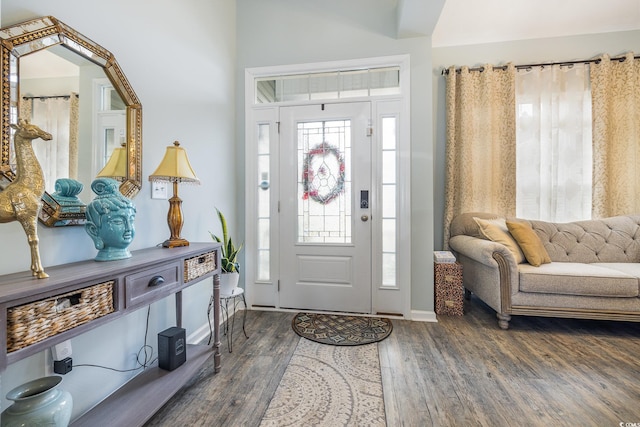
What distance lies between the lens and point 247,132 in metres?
2.75

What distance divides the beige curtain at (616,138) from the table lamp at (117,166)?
419cm

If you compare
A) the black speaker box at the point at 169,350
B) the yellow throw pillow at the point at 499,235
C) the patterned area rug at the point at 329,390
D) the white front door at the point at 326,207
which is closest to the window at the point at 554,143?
Answer: the yellow throw pillow at the point at 499,235

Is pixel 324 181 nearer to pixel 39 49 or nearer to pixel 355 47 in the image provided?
pixel 355 47

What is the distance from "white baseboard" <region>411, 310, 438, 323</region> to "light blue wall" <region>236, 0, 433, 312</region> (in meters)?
0.03

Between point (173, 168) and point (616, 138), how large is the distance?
4.15 meters

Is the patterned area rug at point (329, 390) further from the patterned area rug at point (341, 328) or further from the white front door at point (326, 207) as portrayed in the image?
the white front door at point (326, 207)

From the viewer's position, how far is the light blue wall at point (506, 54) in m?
2.88

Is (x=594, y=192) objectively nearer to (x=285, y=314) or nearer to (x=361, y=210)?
(x=361, y=210)

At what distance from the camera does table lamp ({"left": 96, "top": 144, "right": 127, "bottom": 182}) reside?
4.50 feet

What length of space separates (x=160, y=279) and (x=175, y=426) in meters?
0.72

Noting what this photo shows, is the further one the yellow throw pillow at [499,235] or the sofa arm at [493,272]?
the yellow throw pillow at [499,235]

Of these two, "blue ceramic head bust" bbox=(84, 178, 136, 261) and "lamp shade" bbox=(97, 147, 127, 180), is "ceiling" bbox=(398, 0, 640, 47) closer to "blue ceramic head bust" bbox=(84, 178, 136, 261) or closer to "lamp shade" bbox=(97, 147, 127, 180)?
"lamp shade" bbox=(97, 147, 127, 180)

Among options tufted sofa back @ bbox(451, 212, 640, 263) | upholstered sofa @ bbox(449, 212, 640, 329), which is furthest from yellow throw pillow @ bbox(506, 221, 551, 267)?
tufted sofa back @ bbox(451, 212, 640, 263)

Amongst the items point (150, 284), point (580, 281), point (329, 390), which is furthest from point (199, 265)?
point (580, 281)
